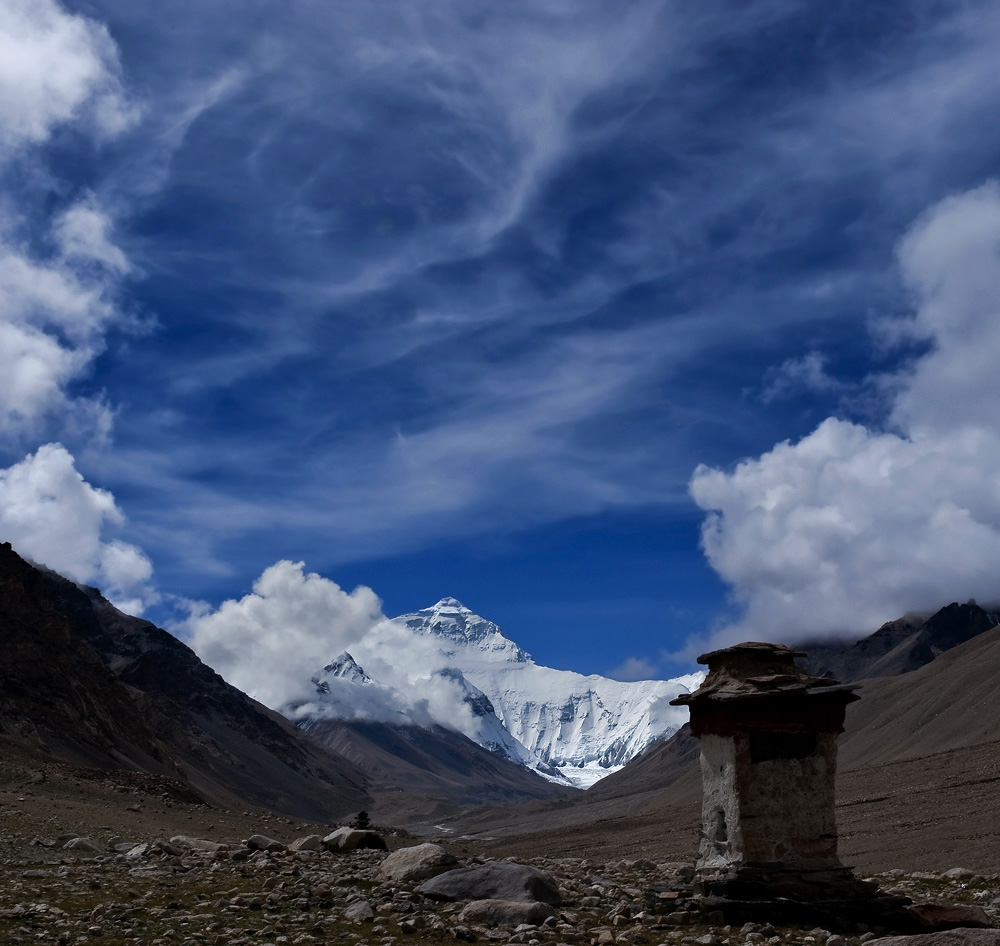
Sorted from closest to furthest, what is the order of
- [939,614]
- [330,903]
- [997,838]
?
[330,903] → [997,838] → [939,614]

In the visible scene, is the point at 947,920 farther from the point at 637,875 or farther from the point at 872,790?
the point at 872,790

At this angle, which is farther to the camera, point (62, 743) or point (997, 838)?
point (62, 743)

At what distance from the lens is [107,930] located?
1213cm

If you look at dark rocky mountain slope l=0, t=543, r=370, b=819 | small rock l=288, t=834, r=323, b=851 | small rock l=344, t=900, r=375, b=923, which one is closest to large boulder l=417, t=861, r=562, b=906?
small rock l=344, t=900, r=375, b=923

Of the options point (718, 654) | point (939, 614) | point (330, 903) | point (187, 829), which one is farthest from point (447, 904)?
point (939, 614)

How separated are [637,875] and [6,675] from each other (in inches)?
2763

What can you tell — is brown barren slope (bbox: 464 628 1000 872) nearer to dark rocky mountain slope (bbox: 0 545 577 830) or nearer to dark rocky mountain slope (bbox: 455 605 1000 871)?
dark rocky mountain slope (bbox: 455 605 1000 871)

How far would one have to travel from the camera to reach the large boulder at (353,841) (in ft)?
73.3

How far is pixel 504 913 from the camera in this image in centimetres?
1421

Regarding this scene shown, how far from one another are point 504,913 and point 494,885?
1457mm

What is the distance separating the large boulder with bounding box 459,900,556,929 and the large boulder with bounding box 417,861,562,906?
2.26 feet

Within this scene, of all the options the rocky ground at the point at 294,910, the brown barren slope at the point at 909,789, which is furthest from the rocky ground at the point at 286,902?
the brown barren slope at the point at 909,789

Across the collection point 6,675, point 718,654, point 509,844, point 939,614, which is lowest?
point 509,844

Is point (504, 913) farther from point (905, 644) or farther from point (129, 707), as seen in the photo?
point (905, 644)
